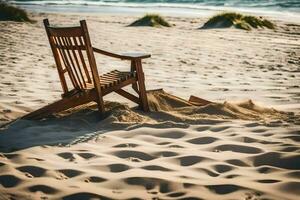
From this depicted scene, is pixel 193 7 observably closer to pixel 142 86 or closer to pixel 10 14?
pixel 10 14

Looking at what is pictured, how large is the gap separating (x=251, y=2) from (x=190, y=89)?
27.3 m

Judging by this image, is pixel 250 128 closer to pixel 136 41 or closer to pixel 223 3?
pixel 136 41

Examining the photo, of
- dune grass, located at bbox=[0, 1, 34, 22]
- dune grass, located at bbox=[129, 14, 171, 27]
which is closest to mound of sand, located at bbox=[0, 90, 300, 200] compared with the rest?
dune grass, located at bbox=[0, 1, 34, 22]

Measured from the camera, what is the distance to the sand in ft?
9.96

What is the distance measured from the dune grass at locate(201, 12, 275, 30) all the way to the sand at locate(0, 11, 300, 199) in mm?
7024

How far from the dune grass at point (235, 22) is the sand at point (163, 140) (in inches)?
277

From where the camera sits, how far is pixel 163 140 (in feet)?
13.5

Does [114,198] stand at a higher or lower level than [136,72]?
lower

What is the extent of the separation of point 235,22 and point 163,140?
11986 mm

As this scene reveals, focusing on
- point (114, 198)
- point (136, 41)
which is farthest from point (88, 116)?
point (136, 41)

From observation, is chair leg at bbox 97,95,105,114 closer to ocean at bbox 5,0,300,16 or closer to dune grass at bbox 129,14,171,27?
dune grass at bbox 129,14,171,27

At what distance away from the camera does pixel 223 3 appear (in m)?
32.0

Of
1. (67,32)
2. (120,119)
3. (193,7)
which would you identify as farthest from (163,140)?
(193,7)

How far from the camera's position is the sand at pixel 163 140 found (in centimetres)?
304
